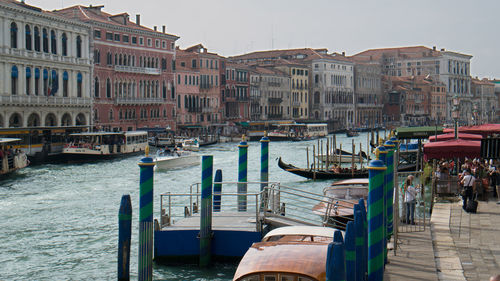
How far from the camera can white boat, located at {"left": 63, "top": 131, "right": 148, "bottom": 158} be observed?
79.3ft

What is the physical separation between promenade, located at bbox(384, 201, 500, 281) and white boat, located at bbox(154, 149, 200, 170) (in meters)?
13.7

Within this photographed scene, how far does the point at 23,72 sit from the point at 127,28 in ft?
26.8

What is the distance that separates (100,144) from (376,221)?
2014cm

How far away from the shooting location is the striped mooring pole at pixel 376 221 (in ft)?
18.3

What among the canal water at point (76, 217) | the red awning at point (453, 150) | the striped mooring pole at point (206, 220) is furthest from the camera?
the red awning at point (453, 150)

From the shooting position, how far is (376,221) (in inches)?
223

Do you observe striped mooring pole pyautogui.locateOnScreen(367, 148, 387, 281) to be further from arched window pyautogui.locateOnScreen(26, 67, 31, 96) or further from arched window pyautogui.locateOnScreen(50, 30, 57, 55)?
arched window pyautogui.locateOnScreen(50, 30, 57, 55)

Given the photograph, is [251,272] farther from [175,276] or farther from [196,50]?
[196,50]

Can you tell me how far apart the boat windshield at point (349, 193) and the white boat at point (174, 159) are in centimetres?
1147

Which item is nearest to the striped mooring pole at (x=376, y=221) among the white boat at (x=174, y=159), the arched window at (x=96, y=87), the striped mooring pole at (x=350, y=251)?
the striped mooring pole at (x=350, y=251)

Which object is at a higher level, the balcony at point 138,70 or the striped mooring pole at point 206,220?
the balcony at point 138,70

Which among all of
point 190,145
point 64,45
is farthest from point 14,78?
point 190,145

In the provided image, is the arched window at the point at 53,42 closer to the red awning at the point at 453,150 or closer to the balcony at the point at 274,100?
the red awning at the point at 453,150

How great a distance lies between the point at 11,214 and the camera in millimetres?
12688
